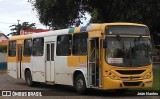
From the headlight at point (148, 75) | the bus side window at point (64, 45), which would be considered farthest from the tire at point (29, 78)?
the headlight at point (148, 75)

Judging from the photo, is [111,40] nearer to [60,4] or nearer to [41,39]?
[41,39]

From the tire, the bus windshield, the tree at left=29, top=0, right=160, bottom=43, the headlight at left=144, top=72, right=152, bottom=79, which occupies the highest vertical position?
the tree at left=29, top=0, right=160, bottom=43

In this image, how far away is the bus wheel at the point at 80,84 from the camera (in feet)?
62.0

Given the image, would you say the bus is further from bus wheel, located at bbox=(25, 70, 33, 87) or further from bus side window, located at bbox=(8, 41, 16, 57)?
bus side window, located at bbox=(8, 41, 16, 57)

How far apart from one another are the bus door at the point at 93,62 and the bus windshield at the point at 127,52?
0.55 metres

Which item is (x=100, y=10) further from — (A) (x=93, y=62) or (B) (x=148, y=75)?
(B) (x=148, y=75)

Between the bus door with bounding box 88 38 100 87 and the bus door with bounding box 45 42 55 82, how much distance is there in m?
3.71

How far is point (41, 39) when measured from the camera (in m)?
23.3

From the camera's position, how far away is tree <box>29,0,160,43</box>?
28717 mm

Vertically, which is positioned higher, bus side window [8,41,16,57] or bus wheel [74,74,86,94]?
bus side window [8,41,16,57]

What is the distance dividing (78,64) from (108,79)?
220cm

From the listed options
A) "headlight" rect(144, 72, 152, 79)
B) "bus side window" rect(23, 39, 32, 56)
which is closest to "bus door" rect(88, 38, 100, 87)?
"headlight" rect(144, 72, 152, 79)

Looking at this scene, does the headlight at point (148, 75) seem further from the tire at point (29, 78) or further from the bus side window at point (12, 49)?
the bus side window at point (12, 49)

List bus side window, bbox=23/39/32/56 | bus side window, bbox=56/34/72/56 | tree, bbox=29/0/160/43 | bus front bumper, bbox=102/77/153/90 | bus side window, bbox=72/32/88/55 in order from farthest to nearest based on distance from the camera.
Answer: tree, bbox=29/0/160/43 < bus side window, bbox=23/39/32/56 < bus side window, bbox=56/34/72/56 < bus side window, bbox=72/32/88/55 < bus front bumper, bbox=102/77/153/90
